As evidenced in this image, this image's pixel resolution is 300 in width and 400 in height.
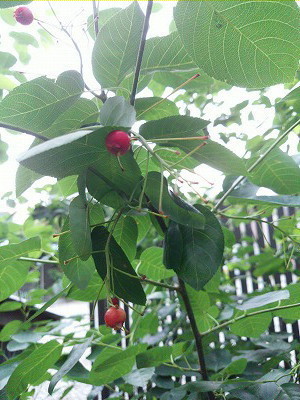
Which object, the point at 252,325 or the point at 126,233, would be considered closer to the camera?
the point at 126,233

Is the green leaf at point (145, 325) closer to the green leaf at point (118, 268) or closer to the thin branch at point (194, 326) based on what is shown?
the thin branch at point (194, 326)

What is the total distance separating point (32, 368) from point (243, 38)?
0.65 metres

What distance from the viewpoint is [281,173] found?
33.4 inches

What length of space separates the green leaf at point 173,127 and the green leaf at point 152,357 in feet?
1.52

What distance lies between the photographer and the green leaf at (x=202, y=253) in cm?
64

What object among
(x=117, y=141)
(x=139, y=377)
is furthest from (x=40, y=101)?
(x=139, y=377)

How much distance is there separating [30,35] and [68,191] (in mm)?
621

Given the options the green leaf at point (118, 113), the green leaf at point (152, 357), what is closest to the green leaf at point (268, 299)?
the green leaf at point (152, 357)

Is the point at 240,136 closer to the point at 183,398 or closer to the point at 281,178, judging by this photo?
the point at 281,178

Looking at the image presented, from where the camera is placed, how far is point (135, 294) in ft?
2.17

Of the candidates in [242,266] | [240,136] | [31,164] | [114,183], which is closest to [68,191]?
[114,183]

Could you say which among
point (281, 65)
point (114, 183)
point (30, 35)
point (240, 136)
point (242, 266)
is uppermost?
point (30, 35)

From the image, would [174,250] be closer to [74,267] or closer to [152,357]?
[74,267]

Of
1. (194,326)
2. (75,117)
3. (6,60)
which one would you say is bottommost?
(194,326)
